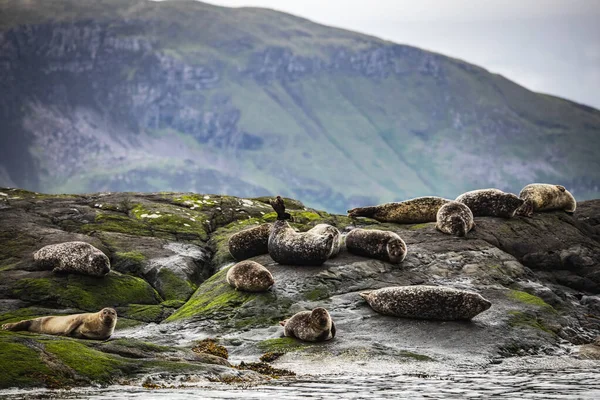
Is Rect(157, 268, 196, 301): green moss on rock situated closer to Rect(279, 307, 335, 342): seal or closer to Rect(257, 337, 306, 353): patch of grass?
Rect(257, 337, 306, 353): patch of grass

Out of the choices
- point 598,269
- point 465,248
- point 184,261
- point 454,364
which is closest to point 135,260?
point 184,261

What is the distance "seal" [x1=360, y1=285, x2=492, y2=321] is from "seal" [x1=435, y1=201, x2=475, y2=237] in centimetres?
604

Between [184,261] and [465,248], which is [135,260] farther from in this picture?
[465,248]

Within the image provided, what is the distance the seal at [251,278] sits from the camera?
24203mm

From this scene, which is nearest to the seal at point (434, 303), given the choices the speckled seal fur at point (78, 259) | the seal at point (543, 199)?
the speckled seal fur at point (78, 259)

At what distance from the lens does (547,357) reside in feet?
69.7

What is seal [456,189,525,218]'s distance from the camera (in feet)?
101

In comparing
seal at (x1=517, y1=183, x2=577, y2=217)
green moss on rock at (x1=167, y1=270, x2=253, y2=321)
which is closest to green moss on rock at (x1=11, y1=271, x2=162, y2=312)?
green moss on rock at (x1=167, y1=270, x2=253, y2=321)

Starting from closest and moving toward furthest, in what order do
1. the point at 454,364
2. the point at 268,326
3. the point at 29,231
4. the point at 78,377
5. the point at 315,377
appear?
the point at 78,377 < the point at 315,377 < the point at 454,364 < the point at 268,326 < the point at 29,231

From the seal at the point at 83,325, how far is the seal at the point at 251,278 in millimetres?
A: 5009

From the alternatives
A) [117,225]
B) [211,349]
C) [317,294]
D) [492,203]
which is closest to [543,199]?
[492,203]

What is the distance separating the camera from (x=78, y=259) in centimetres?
2678

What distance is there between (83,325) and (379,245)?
32.5 feet

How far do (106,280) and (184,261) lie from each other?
3361mm
